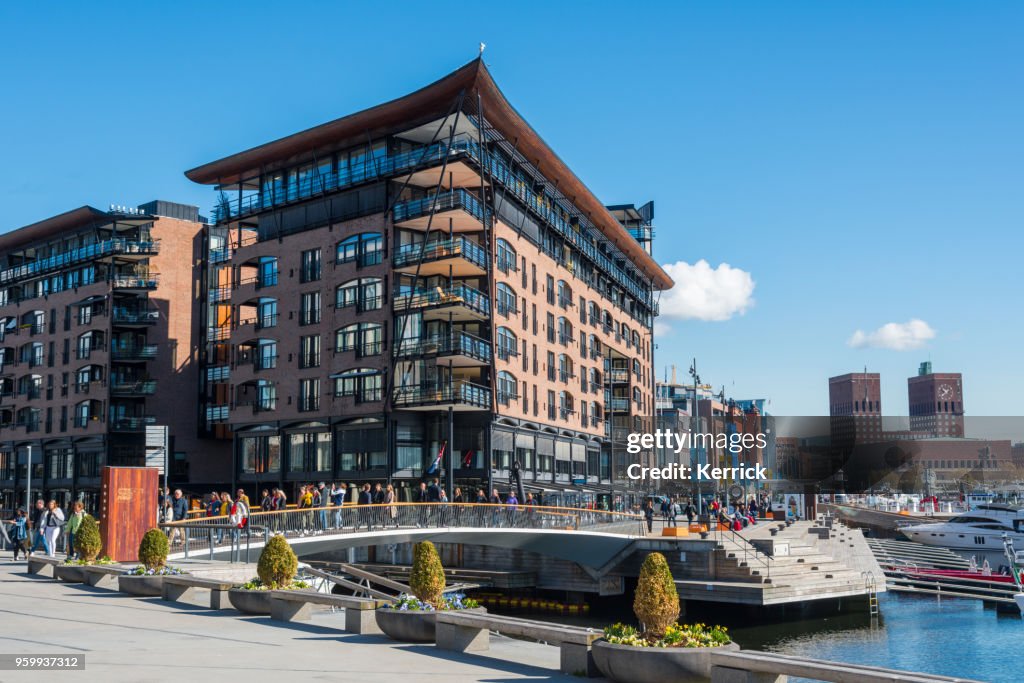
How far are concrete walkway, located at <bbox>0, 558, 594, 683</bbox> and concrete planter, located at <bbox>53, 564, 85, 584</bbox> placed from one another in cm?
537

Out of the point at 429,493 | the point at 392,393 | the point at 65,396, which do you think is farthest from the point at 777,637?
the point at 65,396

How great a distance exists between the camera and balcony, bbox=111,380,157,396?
7306 centimetres

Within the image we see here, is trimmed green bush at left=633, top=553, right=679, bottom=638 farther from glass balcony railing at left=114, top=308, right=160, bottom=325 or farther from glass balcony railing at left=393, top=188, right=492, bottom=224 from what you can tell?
glass balcony railing at left=114, top=308, right=160, bottom=325

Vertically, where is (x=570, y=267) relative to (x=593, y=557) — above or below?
above

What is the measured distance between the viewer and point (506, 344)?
58.6 m

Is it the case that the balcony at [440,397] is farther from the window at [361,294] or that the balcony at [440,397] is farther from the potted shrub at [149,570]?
the potted shrub at [149,570]

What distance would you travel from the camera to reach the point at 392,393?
2130 inches

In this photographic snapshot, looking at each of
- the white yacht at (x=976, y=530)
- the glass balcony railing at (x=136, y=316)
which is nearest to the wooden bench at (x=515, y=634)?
the glass balcony railing at (x=136, y=316)

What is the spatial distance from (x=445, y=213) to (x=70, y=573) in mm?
32115

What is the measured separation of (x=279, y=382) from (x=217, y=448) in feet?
59.2

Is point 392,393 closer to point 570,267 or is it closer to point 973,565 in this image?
point 570,267

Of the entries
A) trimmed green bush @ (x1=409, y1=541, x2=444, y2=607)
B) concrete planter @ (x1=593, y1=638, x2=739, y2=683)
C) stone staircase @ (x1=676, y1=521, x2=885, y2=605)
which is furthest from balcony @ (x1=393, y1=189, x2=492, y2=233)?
concrete planter @ (x1=593, y1=638, x2=739, y2=683)

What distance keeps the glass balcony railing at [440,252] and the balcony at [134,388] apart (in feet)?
93.8

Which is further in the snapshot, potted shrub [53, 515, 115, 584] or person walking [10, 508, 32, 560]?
person walking [10, 508, 32, 560]
